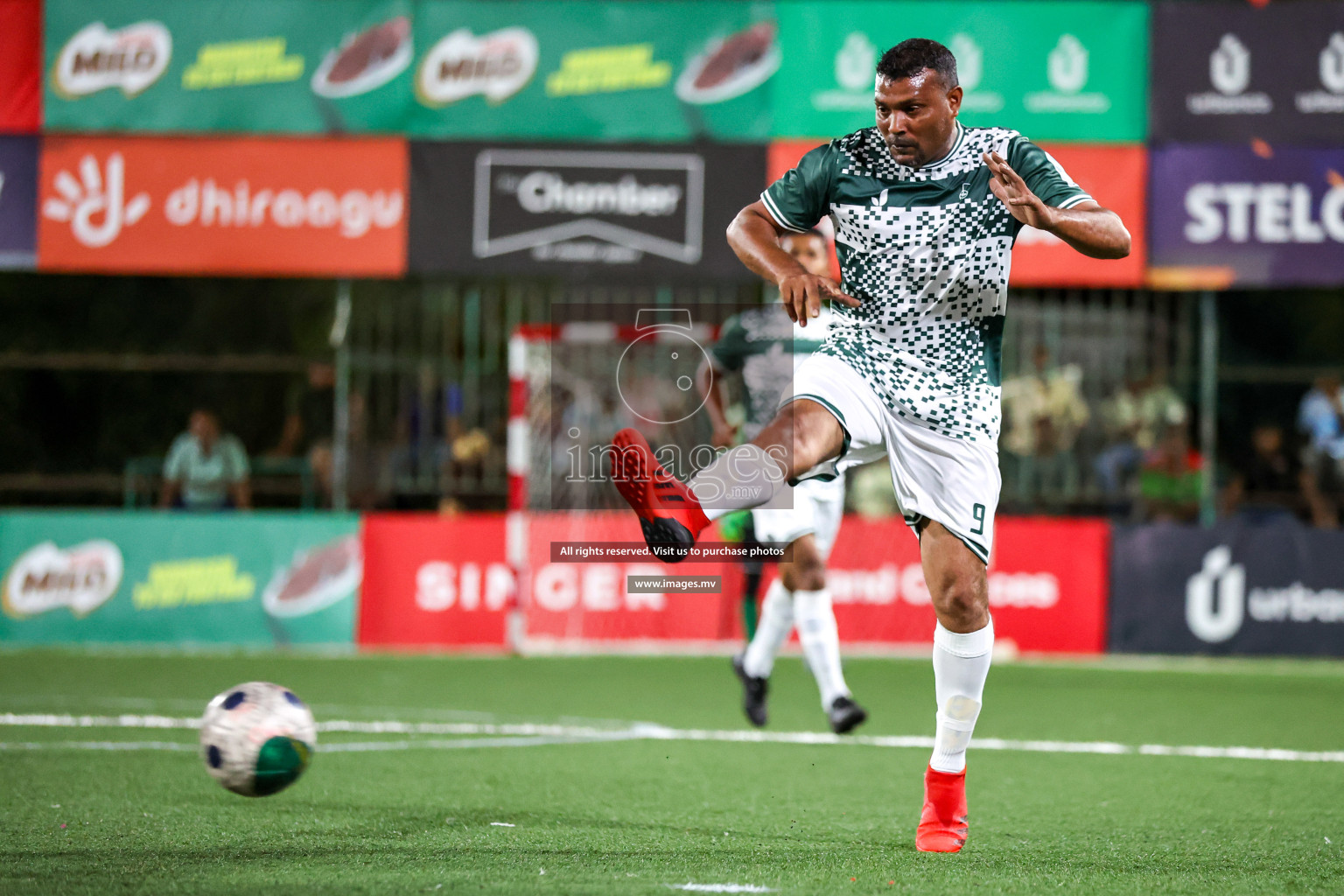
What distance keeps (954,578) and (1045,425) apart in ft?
32.3

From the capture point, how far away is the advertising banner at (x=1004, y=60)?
14.2 metres

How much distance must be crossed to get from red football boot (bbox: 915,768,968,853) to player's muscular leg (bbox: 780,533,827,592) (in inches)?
108

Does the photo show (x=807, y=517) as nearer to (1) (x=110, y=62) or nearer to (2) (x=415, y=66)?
(2) (x=415, y=66)

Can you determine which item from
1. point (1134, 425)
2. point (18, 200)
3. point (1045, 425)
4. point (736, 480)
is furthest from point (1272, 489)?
point (736, 480)

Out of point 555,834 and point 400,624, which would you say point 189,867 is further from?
point 400,624

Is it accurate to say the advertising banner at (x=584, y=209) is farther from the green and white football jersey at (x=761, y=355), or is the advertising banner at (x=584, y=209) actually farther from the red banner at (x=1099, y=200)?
the green and white football jersey at (x=761, y=355)

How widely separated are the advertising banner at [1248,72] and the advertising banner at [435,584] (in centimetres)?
686

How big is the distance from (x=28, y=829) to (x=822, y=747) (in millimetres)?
3892

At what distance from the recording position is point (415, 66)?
1439 centimetres

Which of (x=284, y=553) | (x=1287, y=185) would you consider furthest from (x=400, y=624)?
(x=1287, y=185)

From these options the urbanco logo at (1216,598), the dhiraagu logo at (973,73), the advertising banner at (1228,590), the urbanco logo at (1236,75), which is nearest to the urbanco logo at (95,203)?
the dhiraagu logo at (973,73)

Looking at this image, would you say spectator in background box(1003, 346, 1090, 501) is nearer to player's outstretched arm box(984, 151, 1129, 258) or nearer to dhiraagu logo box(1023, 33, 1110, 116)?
dhiraagu logo box(1023, 33, 1110, 116)

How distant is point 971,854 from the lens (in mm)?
5191

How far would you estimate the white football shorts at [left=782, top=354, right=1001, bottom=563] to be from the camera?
17.6ft
